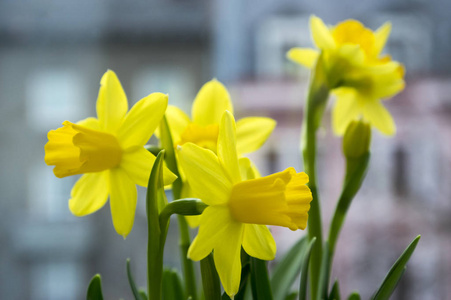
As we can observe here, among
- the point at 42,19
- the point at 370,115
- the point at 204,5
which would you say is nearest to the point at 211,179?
the point at 370,115

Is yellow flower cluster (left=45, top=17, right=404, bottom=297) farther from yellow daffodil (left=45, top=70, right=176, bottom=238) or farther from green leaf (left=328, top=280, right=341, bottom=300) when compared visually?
green leaf (left=328, top=280, right=341, bottom=300)

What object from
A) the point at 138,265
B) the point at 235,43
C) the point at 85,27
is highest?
the point at 85,27

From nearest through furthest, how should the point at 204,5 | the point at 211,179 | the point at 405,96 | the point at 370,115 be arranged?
the point at 211,179 → the point at 370,115 → the point at 405,96 → the point at 204,5

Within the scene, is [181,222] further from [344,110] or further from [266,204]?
[344,110]

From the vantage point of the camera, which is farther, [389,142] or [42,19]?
[42,19]

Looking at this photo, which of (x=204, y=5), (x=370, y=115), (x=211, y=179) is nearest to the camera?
(x=211, y=179)

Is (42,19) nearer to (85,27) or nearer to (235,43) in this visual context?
(85,27)

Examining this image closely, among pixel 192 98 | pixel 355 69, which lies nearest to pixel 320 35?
pixel 355 69
